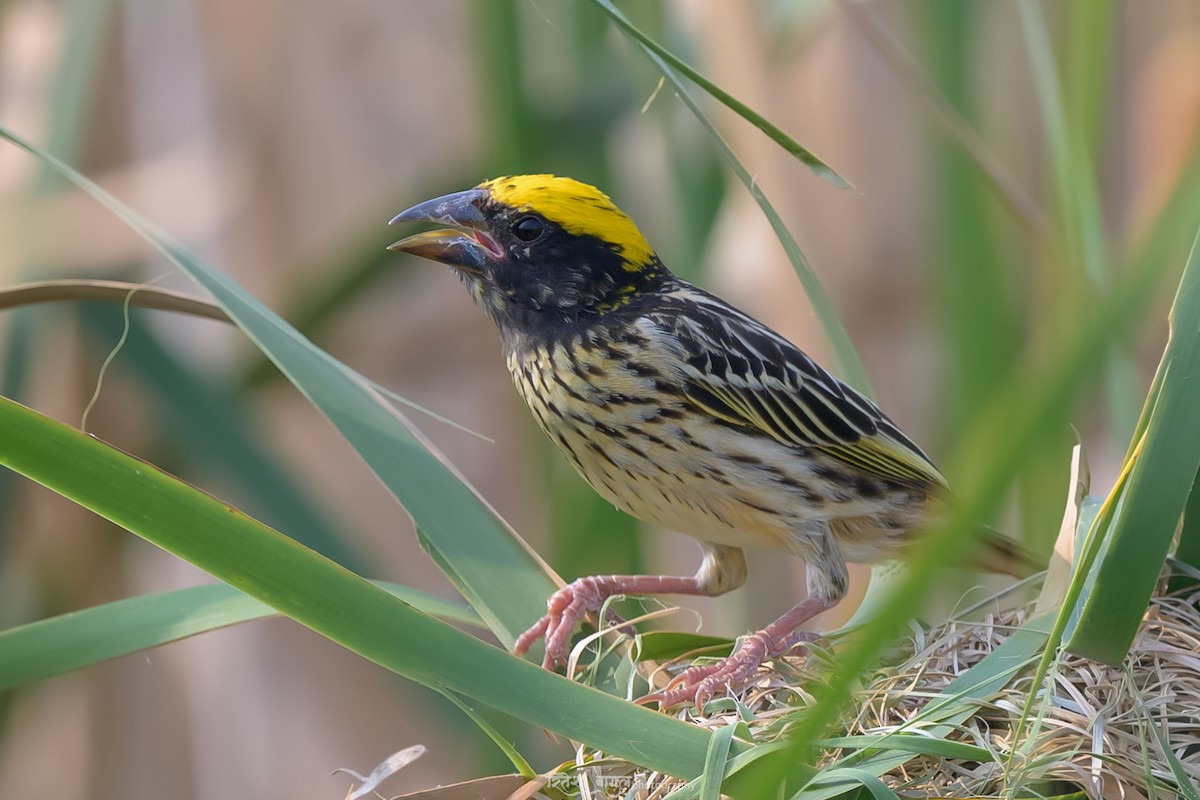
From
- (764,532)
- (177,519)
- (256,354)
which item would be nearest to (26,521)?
(256,354)

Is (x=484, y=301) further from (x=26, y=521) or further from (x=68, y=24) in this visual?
(x=26, y=521)

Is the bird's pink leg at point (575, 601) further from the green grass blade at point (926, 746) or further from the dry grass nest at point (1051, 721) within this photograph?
the green grass blade at point (926, 746)

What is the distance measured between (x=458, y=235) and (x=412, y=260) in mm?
762

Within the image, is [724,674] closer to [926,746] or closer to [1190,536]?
[926,746]

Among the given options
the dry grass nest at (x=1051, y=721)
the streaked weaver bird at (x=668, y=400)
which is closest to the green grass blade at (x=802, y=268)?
the streaked weaver bird at (x=668, y=400)

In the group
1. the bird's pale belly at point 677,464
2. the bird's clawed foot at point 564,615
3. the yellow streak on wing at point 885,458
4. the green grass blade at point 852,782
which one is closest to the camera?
the green grass blade at point 852,782

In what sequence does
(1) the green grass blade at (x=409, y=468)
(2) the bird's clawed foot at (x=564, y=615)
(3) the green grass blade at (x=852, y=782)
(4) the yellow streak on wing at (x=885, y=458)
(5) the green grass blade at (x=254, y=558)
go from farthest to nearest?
(4) the yellow streak on wing at (x=885, y=458) < (2) the bird's clawed foot at (x=564, y=615) < (1) the green grass blade at (x=409, y=468) < (3) the green grass blade at (x=852, y=782) < (5) the green grass blade at (x=254, y=558)

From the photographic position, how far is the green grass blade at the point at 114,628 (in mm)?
1383

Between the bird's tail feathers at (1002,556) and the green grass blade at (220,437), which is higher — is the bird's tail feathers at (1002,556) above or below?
below

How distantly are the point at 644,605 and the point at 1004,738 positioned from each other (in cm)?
115

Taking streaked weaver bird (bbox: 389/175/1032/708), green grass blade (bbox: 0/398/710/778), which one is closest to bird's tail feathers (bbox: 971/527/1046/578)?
streaked weaver bird (bbox: 389/175/1032/708)

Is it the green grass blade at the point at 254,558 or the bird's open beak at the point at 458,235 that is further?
the bird's open beak at the point at 458,235

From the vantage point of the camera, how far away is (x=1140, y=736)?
4.15ft

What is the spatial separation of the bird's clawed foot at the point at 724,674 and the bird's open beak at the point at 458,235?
77 centimetres
